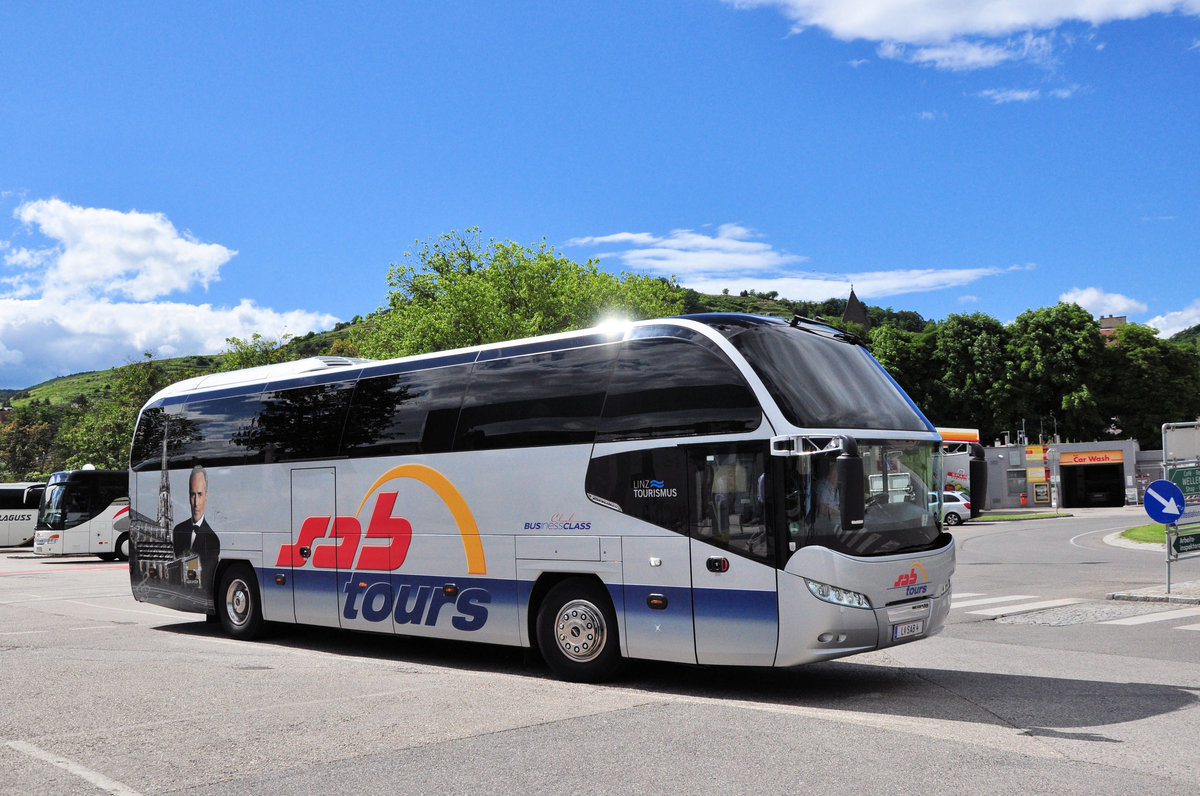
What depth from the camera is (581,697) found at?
8.56 m

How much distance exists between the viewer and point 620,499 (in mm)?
9328

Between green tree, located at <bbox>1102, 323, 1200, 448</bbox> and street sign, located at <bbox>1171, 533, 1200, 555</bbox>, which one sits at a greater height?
green tree, located at <bbox>1102, 323, 1200, 448</bbox>

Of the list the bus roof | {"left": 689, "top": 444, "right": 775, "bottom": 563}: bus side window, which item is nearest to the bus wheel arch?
{"left": 689, "top": 444, "right": 775, "bottom": 563}: bus side window

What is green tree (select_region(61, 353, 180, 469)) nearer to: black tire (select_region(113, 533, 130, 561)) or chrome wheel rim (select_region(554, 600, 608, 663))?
black tire (select_region(113, 533, 130, 561))

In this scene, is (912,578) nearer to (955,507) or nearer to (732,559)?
(732,559)

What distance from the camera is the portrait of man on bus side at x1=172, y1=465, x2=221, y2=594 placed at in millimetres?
13977

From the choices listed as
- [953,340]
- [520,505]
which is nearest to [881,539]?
[520,505]

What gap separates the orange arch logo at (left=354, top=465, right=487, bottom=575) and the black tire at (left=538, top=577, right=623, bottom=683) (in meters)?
0.99

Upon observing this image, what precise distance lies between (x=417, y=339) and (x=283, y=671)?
1375 inches

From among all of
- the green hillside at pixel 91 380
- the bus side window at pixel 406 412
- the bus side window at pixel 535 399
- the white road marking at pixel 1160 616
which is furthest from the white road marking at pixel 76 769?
the green hillside at pixel 91 380

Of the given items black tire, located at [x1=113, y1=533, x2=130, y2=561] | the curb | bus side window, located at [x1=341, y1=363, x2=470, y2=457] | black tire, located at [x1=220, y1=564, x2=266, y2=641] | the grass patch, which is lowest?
black tire, located at [x1=113, y1=533, x2=130, y2=561]

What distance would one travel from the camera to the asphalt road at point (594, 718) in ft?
19.2

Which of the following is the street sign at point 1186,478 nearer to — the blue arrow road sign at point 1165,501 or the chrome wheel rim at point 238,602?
the blue arrow road sign at point 1165,501

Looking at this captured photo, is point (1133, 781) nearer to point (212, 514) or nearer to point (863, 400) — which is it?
point (863, 400)
